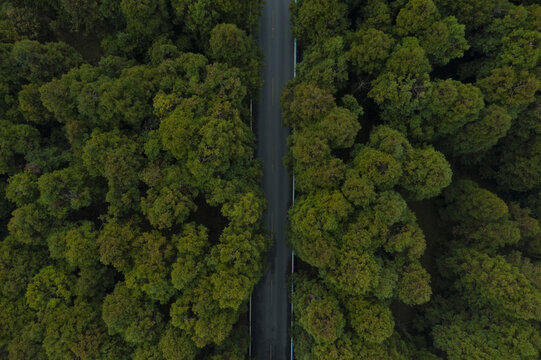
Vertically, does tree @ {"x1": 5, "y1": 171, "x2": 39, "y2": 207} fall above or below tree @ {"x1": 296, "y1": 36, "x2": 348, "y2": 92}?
below

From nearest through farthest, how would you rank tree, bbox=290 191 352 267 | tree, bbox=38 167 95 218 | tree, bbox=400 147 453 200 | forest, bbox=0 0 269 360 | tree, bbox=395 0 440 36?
forest, bbox=0 0 269 360
tree, bbox=290 191 352 267
tree, bbox=38 167 95 218
tree, bbox=400 147 453 200
tree, bbox=395 0 440 36

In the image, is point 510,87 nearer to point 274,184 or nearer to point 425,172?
point 425,172

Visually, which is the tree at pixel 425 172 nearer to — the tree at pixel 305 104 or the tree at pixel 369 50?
the tree at pixel 305 104

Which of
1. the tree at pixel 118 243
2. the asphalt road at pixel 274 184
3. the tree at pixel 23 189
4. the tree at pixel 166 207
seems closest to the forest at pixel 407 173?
the asphalt road at pixel 274 184

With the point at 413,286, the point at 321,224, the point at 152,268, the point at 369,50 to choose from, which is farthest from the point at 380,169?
the point at 152,268

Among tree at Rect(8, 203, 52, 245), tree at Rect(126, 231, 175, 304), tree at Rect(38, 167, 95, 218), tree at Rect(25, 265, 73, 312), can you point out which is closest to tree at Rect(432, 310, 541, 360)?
tree at Rect(126, 231, 175, 304)

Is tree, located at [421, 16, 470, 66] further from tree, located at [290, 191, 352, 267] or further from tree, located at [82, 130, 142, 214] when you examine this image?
tree, located at [82, 130, 142, 214]
